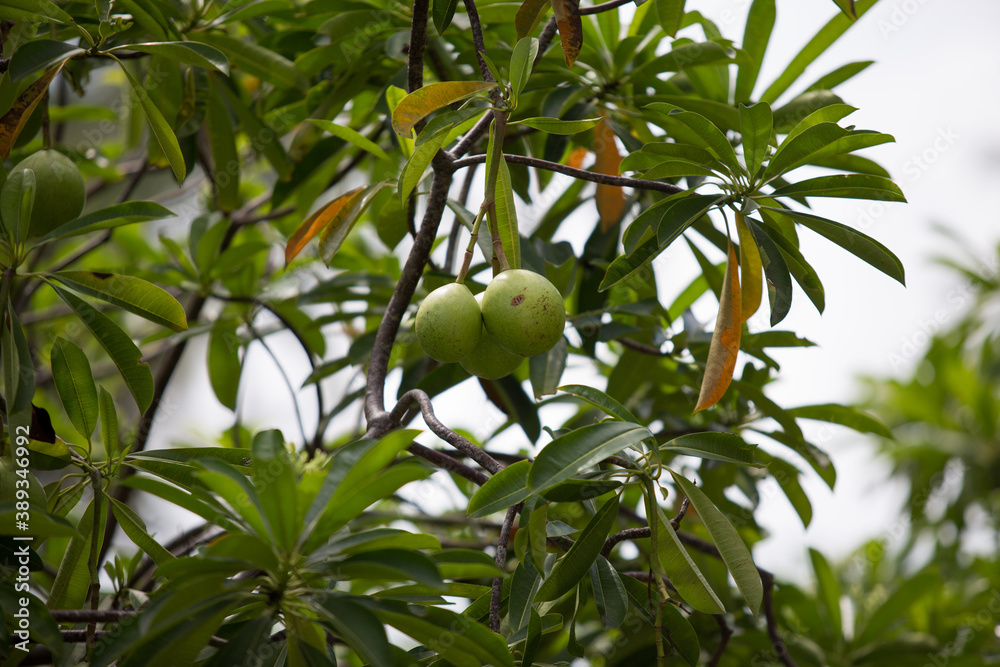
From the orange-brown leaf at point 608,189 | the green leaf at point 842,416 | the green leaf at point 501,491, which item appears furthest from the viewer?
the green leaf at point 842,416

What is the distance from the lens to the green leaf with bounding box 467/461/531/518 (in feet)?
2.53

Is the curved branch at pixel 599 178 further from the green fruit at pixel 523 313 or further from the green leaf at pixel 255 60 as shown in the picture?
the green leaf at pixel 255 60

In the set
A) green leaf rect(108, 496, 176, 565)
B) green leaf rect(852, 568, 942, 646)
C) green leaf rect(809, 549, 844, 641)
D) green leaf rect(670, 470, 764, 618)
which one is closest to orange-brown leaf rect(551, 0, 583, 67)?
green leaf rect(670, 470, 764, 618)

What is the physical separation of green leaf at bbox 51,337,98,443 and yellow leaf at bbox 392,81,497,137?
0.54m

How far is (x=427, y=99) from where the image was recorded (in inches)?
34.4

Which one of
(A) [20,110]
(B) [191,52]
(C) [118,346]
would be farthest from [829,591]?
(A) [20,110]

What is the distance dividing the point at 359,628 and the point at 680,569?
15.4 inches

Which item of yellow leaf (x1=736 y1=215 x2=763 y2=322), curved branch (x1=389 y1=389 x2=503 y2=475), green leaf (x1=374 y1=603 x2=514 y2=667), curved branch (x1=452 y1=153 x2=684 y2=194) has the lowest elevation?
green leaf (x1=374 y1=603 x2=514 y2=667)

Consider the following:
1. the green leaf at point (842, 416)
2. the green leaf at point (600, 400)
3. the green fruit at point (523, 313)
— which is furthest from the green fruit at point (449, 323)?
the green leaf at point (842, 416)

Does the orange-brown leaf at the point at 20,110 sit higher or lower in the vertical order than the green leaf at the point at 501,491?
A: higher

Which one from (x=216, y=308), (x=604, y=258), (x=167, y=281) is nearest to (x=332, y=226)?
(x=604, y=258)

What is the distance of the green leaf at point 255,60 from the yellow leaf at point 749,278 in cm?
90

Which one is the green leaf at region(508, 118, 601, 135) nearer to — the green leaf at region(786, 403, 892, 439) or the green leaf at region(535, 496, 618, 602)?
the green leaf at region(535, 496, 618, 602)

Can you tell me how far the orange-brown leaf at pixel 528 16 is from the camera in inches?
38.3
